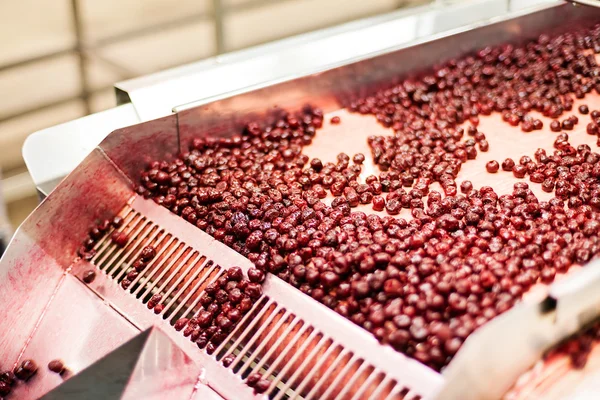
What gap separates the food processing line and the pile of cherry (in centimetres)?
8

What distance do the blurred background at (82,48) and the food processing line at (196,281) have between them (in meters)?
1.60

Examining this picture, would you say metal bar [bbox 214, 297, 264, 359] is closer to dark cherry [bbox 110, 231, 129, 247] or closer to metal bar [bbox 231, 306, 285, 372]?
metal bar [bbox 231, 306, 285, 372]

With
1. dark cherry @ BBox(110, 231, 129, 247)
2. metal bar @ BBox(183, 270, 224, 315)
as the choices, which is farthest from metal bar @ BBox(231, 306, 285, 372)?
dark cherry @ BBox(110, 231, 129, 247)

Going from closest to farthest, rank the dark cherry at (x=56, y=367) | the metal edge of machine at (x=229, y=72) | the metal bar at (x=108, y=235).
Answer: the dark cherry at (x=56, y=367) → the metal bar at (x=108, y=235) → the metal edge of machine at (x=229, y=72)

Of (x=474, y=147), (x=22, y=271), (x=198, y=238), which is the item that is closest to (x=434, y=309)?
(x=198, y=238)

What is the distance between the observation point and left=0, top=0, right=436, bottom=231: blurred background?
414cm

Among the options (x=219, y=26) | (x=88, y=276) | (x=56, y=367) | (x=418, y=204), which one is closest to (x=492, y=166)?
(x=418, y=204)

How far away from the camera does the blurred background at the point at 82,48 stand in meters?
4.14

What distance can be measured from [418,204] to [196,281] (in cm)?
88

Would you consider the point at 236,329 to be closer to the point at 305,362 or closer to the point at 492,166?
the point at 305,362

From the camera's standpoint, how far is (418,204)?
8.16 ft

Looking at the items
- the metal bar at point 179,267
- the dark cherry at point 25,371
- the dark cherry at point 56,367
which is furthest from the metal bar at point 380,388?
the dark cherry at point 25,371

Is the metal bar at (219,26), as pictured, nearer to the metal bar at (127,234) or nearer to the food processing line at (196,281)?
the food processing line at (196,281)

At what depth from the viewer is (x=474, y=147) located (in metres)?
2.84
